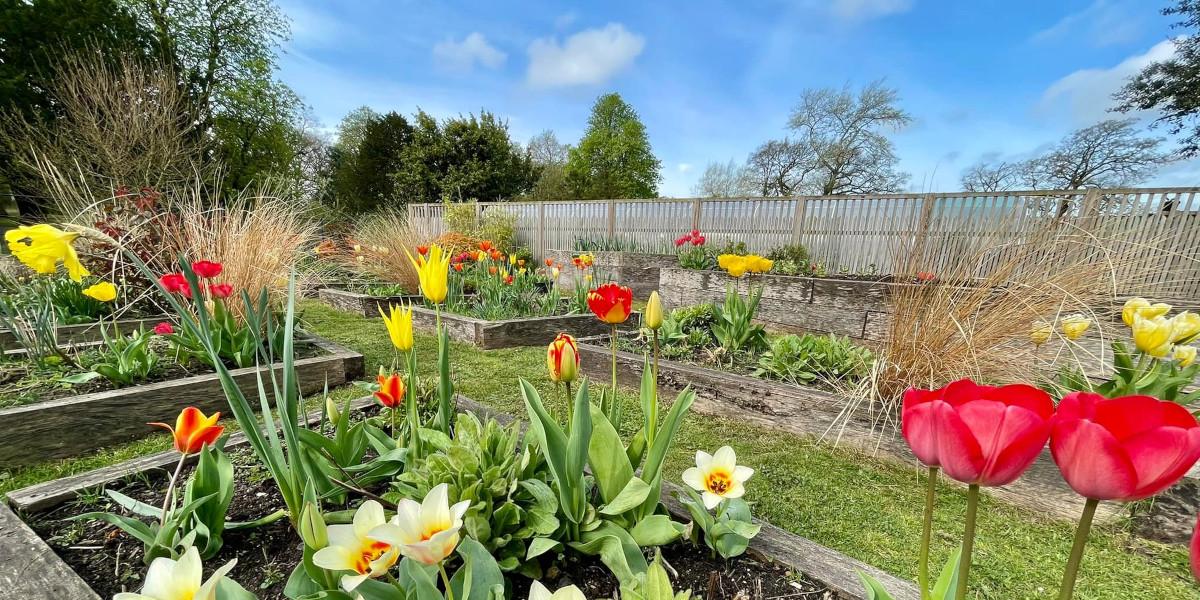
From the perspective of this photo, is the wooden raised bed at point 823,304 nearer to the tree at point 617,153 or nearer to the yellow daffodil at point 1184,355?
the yellow daffodil at point 1184,355

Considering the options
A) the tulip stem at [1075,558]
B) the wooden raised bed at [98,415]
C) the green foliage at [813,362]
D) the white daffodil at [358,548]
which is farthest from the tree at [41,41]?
the tulip stem at [1075,558]

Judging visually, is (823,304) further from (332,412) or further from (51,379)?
(51,379)

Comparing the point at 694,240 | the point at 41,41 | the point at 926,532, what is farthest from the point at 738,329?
the point at 41,41

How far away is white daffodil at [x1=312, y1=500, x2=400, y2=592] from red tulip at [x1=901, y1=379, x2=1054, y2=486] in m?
0.63

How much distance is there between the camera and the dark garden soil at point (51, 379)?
1.90 meters

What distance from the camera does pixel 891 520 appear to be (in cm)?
Answer: 149

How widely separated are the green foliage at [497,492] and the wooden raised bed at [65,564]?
37 cm

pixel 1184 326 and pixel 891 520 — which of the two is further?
pixel 891 520

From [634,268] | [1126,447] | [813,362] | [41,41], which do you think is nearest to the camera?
[1126,447]

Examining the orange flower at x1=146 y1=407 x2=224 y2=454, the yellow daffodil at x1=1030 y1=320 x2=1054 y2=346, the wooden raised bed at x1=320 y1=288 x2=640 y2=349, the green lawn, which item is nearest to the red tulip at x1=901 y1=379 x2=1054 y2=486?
the green lawn

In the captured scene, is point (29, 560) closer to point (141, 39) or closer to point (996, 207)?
point (996, 207)

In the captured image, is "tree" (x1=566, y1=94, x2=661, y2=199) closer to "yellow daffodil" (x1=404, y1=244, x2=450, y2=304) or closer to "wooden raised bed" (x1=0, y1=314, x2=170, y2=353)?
"wooden raised bed" (x1=0, y1=314, x2=170, y2=353)

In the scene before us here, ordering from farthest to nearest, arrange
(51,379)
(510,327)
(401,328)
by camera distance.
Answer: (510,327), (51,379), (401,328)

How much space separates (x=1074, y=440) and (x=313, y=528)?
90cm
